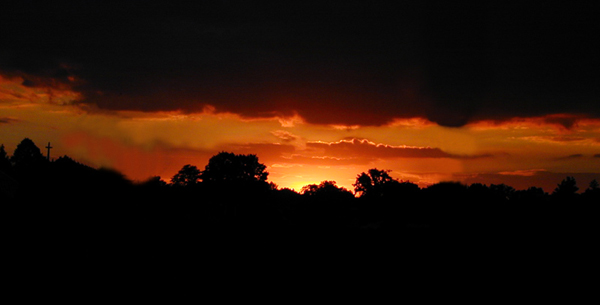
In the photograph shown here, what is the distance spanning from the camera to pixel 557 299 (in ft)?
52.1

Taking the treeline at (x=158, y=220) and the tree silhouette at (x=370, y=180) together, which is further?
the tree silhouette at (x=370, y=180)

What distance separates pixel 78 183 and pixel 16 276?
7.76 meters

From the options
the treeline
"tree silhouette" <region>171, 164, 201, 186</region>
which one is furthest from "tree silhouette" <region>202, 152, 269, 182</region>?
the treeline

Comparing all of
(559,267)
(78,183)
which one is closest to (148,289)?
(78,183)

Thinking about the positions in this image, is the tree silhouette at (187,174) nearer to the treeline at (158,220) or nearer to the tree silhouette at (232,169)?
the tree silhouette at (232,169)

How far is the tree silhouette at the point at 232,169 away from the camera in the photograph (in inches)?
3167

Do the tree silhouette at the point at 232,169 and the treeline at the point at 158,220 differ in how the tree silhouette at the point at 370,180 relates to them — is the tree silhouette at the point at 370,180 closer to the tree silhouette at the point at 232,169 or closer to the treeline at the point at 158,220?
the tree silhouette at the point at 232,169

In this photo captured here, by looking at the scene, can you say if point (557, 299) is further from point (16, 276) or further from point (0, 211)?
point (0, 211)

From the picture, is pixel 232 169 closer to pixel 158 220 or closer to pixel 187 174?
pixel 187 174

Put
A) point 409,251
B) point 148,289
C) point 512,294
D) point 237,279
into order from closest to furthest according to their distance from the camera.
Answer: point 148,289, point 512,294, point 237,279, point 409,251

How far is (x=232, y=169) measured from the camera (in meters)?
80.7

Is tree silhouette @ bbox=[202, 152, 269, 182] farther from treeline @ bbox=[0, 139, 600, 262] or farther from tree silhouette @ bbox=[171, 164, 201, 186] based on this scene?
treeline @ bbox=[0, 139, 600, 262]

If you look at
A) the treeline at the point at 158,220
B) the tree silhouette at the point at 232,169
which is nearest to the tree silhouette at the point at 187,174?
the tree silhouette at the point at 232,169

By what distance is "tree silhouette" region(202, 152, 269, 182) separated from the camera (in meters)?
80.4
